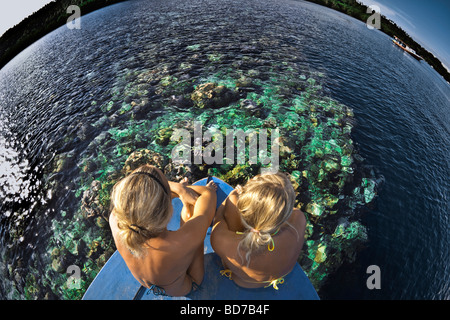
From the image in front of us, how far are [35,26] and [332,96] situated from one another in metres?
47.4

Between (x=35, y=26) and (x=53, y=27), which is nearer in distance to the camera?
(x=35, y=26)

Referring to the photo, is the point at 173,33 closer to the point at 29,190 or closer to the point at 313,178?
the point at 29,190

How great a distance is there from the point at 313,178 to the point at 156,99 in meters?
7.78

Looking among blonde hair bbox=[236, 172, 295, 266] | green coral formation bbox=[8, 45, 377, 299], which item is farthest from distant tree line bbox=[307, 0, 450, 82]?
blonde hair bbox=[236, 172, 295, 266]

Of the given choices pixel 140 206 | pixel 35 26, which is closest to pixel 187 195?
pixel 140 206

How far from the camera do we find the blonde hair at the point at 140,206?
1.79 m

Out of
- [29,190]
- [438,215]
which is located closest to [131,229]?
[29,190]

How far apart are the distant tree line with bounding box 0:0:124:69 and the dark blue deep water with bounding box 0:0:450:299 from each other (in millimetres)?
12265

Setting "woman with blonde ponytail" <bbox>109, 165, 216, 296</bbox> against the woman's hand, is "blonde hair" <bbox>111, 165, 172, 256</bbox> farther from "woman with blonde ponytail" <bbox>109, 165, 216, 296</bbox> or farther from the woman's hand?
the woman's hand

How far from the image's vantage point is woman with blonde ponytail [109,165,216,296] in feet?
5.93

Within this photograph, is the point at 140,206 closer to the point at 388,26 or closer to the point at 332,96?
the point at 332,96

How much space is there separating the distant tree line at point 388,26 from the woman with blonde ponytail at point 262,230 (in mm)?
45338

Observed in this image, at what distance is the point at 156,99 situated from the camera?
31.7 feet

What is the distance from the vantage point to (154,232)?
201cm
